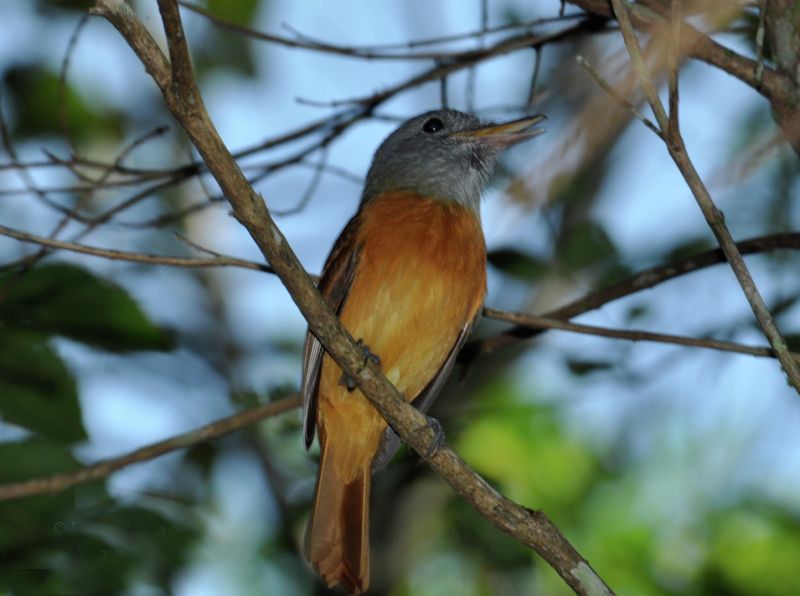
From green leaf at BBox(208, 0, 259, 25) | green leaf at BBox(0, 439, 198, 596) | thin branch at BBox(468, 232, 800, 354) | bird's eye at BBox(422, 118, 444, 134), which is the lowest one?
green leaf at BBox(0, 439, 198, 596)

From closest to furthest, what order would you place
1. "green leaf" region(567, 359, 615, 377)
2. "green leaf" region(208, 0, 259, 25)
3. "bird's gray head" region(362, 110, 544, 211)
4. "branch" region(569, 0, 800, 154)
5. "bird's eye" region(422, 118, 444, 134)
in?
"branch" region(569, 0, 800, 154) < "green leaf" region(567, 359, 615, 377) < "bird's gray head" region(362, 110, 544, 211) < "bird's eye" region(422, 118, 444, 134) < "green leaf" region(208, 0, 259, 25)

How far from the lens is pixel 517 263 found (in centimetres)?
507

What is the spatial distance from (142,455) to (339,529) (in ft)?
2.88

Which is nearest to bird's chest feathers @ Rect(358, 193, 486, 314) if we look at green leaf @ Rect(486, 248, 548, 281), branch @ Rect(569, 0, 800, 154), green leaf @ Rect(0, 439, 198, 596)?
green leaf @ Rect(486, 248, 548, 281)

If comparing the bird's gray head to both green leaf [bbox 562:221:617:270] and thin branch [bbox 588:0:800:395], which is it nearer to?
green leaf [bbox 562:221:617:270]

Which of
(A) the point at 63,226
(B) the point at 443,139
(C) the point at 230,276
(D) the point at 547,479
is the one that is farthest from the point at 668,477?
(A) the point at 63,226

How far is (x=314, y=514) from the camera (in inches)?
189

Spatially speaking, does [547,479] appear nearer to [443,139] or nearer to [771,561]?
[771,561]

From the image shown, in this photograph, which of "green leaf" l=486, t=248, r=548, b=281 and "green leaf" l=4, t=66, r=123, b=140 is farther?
"green leaf" l=4, t=66, r=123, b=140

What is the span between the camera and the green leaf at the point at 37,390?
423 centimetres

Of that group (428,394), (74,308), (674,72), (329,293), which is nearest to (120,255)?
(74,308)

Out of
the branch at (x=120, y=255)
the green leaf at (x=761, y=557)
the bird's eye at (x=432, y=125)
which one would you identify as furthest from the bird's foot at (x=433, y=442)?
the bird's eye at (x=432, y=125)

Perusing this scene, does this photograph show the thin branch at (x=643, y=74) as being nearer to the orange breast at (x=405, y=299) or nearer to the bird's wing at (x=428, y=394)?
the orange breast at (x=405, y=299)

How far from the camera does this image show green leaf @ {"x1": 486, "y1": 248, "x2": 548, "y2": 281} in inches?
198
